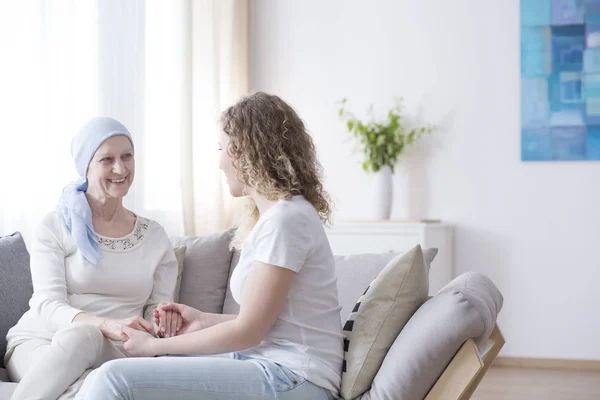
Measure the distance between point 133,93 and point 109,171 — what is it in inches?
58.4

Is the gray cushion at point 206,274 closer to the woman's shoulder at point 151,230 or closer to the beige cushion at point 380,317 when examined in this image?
the woman's shoulder at point 151,230

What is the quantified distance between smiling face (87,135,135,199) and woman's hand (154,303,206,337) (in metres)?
0.65

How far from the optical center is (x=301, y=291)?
1876 mm

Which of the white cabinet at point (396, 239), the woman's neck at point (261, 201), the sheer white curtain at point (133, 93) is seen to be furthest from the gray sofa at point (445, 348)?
the white cabinet at point (396, 239)

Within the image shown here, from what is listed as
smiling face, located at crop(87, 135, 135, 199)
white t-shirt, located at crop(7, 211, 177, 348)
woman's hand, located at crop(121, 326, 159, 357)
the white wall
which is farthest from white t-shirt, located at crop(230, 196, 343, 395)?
the white wall

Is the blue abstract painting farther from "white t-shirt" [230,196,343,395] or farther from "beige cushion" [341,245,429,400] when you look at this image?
"white t-shirt" [230,196,343,395]

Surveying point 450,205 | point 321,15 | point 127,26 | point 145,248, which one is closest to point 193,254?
point 145,248

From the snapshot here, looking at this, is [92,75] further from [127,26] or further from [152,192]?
[152,192]

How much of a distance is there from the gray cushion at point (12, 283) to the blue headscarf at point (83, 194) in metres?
0.31

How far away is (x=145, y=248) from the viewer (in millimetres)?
2576

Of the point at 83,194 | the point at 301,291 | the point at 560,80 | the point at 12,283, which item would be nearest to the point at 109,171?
the point at 83,194

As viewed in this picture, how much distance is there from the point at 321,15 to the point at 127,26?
1.44m

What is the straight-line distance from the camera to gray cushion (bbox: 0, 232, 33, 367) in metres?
2.59

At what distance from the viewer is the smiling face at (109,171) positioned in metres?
2.55
